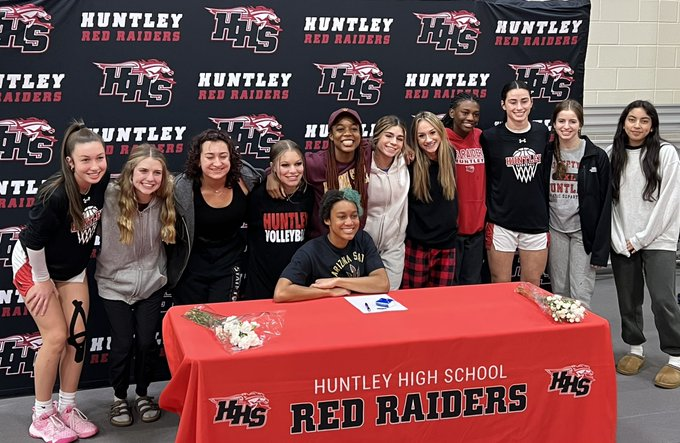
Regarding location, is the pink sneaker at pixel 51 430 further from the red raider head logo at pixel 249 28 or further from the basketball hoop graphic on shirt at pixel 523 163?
the basketball hoop graphic on shirt at pixel 523 163

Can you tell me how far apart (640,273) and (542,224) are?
635 mm

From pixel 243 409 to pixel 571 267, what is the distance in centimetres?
261

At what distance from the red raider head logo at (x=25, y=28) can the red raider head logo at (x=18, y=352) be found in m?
1.60

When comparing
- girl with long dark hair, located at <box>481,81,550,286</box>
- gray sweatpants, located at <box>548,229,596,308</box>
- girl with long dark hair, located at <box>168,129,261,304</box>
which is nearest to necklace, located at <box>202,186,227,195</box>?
girl with long dark hair, located at <box>168,129,261,304</box>

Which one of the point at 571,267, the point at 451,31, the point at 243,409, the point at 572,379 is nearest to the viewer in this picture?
the point at 243,409

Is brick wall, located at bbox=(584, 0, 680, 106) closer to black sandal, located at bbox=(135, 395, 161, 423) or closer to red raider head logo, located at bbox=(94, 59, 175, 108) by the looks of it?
red raider head logo, located at bbox=(94, 59, 175, 108)

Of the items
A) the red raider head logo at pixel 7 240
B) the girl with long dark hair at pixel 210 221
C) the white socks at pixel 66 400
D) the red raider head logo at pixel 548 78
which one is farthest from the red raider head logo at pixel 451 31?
the white socks at pixel 66 400

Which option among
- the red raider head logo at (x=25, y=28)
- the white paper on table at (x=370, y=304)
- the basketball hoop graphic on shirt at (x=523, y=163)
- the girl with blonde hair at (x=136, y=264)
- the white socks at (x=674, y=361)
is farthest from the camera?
the basketball hoop graphic on shirt at (x=523, y=163)

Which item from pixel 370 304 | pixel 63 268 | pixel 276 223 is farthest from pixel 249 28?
pixel 370 304

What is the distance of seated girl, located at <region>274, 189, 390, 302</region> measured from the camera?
371 cm

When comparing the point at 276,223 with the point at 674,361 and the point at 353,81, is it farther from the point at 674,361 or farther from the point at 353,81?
the point at 674,361

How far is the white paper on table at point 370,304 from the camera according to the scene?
3.51m

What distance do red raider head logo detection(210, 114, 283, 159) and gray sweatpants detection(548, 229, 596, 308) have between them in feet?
5.95

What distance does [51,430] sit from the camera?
389cm
